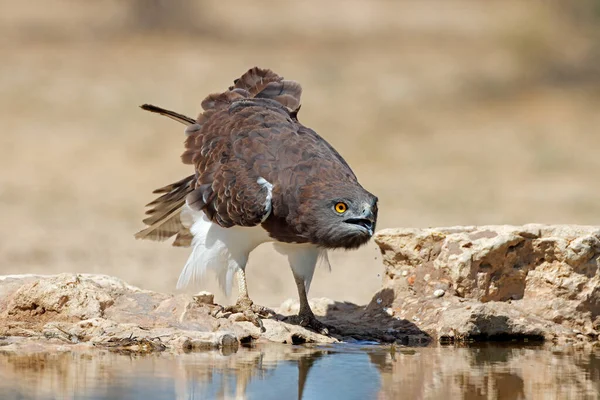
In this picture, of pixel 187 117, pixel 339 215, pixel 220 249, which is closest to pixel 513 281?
pixel 339 215

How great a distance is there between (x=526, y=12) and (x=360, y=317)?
781 inches

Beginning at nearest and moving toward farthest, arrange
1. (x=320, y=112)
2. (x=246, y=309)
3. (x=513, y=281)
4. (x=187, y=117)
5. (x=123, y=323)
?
1. (x=123, y=323)
2. (x=246, y=309)
3. (x=513, y=281)
4. (x=187, y=117)
5. (x=320, y=112)

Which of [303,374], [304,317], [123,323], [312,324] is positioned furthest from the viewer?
[304,317]

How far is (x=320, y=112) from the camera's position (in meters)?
22.5

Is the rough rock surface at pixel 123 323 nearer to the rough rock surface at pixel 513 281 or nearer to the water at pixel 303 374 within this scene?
the water at pixel 303 374

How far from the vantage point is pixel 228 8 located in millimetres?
32875

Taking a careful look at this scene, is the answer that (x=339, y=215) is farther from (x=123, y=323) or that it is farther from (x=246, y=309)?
(x=123, y=323)

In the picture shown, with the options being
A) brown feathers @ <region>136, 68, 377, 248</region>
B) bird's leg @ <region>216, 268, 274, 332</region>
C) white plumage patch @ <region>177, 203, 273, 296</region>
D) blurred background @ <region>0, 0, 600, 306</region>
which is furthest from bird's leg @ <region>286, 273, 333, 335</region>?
blurred background @ <region>0, 0, 600, 306</region>

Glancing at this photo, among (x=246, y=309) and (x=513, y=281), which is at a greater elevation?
(x=513, y=281)

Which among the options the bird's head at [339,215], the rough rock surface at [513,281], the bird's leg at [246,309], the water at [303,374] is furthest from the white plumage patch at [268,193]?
the rough rock surface at [513,281]

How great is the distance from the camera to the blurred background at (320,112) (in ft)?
51.8

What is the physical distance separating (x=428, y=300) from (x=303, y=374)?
231 centimetres

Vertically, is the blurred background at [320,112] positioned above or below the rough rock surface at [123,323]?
above

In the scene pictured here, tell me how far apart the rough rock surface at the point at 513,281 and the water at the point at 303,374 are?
0.68m
